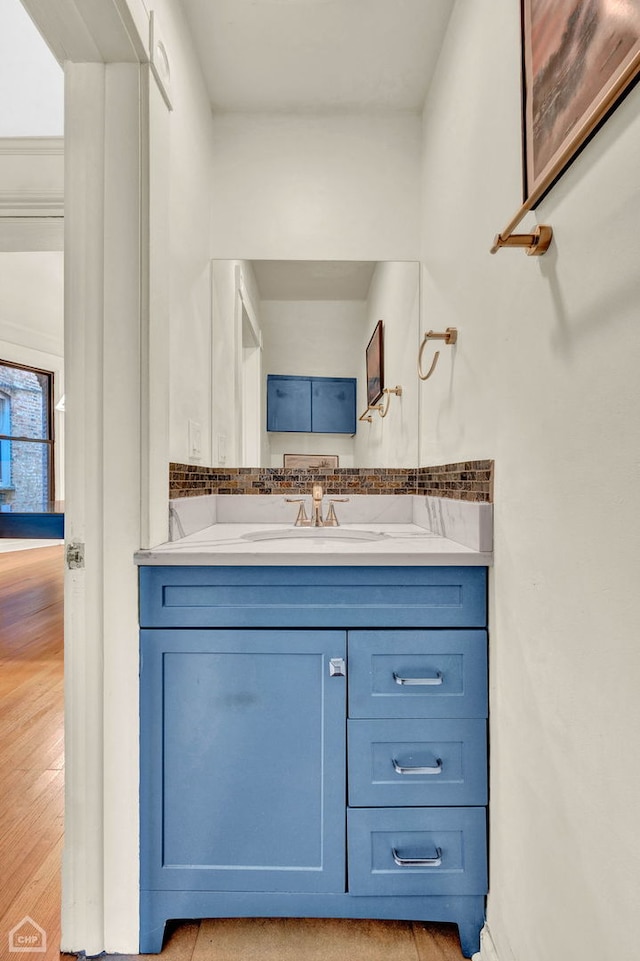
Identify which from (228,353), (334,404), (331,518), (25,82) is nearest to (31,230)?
(25,82)

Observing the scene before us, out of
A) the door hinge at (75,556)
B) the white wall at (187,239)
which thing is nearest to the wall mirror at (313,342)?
the white wall at (187,239)

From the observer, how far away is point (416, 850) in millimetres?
1043

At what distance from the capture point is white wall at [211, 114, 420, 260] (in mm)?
1760

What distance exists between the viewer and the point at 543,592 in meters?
0.83

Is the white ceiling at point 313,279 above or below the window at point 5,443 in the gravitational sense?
above

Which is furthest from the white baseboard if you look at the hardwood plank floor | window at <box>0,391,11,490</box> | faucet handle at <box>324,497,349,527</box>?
window at <box>0,391,11,490</box>

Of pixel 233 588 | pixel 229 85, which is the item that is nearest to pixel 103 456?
pixel 233 588

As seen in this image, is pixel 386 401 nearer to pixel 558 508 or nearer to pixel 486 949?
pixel 558 508

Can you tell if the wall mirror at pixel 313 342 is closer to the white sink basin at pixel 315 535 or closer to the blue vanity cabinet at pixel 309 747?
the white sink basin at pixel 315 535

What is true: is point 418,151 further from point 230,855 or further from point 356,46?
point 230,855

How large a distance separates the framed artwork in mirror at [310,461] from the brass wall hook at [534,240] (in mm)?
1063

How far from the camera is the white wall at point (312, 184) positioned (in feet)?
5.77

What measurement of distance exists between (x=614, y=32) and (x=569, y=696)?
916 millimetres

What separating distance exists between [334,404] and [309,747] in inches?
46.3
